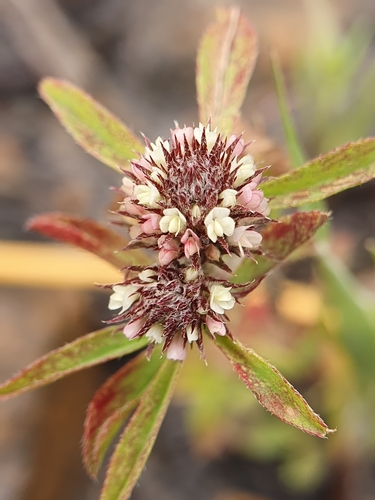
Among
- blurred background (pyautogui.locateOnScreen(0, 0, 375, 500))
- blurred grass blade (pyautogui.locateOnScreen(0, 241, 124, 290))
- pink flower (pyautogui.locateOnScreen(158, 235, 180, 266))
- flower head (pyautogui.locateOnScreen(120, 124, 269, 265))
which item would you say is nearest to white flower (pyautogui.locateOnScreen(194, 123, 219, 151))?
flower head (pyautogui.locateOnScreen(120, 124, 269, 265))

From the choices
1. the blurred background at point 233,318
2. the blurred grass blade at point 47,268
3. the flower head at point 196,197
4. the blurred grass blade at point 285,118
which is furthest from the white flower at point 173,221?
the blurred grass blade at point 47,268

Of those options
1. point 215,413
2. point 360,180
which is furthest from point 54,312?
point 360,180

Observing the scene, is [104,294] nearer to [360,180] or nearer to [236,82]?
[236,82]

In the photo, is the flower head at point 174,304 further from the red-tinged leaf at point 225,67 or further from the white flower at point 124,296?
the red-tinged leaf at point 225,67

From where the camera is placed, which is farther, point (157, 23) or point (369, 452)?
point (157, 23)

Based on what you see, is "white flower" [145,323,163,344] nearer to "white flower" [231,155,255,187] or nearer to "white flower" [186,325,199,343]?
"white flower" [186,325,199,343]
